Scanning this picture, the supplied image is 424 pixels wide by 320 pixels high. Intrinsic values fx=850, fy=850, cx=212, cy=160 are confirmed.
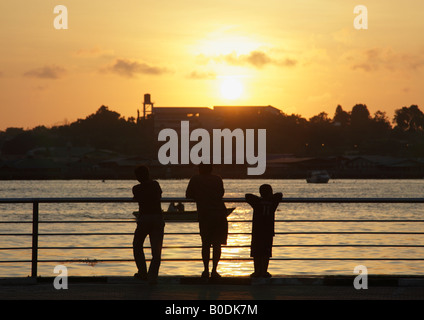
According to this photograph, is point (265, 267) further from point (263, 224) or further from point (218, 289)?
point (218, 289)

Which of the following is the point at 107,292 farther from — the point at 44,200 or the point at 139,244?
the point at 44,200

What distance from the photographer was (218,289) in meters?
11.5

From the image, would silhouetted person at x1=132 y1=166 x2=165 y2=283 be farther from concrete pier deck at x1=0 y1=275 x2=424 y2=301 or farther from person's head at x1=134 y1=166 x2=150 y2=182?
concrete pier deck at x1=0 y1=275 x2=424 y2=301

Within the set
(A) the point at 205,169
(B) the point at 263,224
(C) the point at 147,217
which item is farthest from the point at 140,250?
(B) the point at 263,224

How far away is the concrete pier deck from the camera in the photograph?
10.6 metres

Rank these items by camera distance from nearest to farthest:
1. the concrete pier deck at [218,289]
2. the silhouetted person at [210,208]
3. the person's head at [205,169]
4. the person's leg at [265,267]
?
the concrete pier deck at [218,289] → the person's leg at [265,267] → the silhouetted person at [210,208] → the person's head at [205,169]

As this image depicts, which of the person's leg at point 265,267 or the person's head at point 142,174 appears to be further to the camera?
the person's head at point 142,174

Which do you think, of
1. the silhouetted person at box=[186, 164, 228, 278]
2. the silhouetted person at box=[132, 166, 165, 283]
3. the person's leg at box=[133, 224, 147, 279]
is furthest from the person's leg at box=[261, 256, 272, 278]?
the person's leg at box=[133, 224, 147, 279]

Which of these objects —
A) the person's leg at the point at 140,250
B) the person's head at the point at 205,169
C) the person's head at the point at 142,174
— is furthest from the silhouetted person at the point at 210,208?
the person's leg at the point at 140,250

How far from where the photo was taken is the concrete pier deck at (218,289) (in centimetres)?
1063

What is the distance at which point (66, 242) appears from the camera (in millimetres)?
46656

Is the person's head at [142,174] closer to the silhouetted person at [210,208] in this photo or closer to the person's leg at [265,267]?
the silhouetted person at [210,208]

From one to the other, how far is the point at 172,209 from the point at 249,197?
43.5 meters
